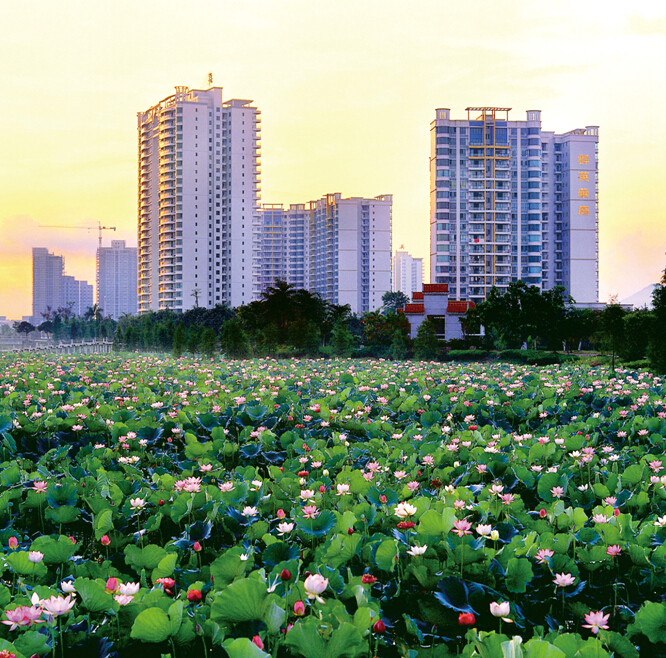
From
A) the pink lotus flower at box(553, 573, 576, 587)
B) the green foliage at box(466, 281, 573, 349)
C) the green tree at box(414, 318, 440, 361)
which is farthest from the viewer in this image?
the green foliage at box(466, 281, 573, 349)

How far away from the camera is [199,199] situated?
9781 centimetres

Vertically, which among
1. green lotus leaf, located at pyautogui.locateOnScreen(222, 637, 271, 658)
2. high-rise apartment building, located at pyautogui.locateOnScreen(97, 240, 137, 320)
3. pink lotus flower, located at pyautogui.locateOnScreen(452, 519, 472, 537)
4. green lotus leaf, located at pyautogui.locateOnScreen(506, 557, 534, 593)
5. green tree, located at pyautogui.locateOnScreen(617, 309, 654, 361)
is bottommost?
green lotus leaf, located at pyautogui.locateOnScreen(506, 557, 534, 593)

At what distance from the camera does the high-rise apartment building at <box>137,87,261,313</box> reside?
9700 centimetres

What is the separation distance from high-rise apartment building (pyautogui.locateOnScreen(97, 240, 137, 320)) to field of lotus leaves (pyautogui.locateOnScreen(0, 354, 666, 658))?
617 ft

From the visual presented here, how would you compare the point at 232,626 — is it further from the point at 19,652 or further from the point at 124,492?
the point at 124,492

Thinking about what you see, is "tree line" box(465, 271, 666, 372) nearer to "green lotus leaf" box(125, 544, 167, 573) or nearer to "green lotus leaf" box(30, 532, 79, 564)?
"green lotus leaf" box(125, 544, 167, 573)

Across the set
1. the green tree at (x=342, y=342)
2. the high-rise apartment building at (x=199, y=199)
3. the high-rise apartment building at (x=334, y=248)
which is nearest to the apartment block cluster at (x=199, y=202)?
the high-rise apartment building at (x=199, y=199)

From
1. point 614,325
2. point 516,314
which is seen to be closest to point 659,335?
point 614,325

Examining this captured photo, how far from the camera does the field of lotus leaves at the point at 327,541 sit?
2051mm

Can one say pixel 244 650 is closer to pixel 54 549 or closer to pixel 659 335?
pixel 54 549

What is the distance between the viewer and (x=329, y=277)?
119 metres

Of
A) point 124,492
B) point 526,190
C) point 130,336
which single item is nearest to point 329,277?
point 526,190

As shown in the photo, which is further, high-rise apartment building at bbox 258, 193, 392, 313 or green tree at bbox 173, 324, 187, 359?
high-rise apartment building at bbox 258, 193, 392, 313

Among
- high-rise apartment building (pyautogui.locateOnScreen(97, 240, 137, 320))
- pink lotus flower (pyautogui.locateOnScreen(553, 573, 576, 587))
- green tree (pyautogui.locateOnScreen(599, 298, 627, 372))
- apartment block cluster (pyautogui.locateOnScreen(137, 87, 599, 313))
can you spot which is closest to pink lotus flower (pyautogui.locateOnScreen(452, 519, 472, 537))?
pink lotus flower (pyautogui.locateOnScreen(553, 573, 576, 587))
